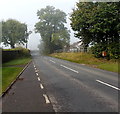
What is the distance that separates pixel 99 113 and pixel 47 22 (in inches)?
3509

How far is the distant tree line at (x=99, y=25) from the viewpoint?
3144 cm

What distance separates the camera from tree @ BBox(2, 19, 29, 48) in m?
84.6

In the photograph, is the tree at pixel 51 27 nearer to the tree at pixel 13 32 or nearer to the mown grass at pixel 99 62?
the tree at pixel 13 32

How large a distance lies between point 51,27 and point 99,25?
63.0m

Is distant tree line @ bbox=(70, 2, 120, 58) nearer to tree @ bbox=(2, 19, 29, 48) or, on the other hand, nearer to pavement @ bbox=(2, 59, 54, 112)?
pavement @ bbox=(2, 59, 54, 112)

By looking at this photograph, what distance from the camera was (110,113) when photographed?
7.27 m

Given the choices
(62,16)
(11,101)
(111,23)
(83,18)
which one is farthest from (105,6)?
(62,16)

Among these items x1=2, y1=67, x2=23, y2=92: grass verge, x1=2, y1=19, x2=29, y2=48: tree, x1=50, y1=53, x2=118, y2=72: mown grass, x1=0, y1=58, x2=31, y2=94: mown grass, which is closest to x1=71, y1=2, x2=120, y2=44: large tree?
x1=50, y1=53, x2=118, y2=72: mown grass

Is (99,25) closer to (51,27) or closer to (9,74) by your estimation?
(9,74)

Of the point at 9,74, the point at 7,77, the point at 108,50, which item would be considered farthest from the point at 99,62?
the point at 7,77

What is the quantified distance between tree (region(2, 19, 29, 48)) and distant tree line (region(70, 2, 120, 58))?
4854cm

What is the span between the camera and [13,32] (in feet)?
281

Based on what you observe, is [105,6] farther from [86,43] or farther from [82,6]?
[86,43]

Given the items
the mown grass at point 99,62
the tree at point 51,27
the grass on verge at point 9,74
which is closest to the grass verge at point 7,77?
the grass on verge at point 9,74
